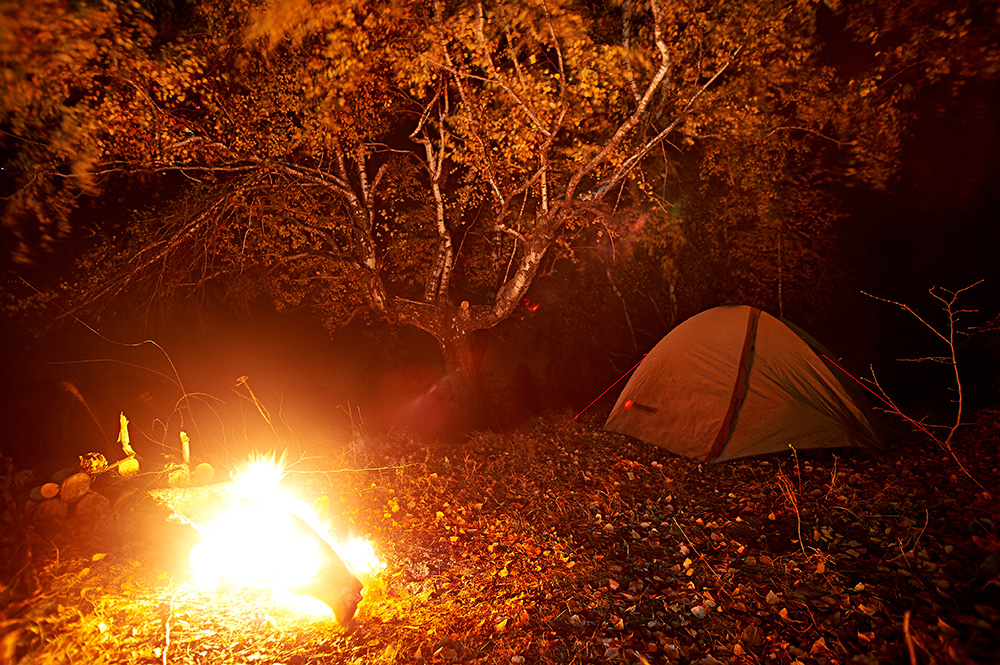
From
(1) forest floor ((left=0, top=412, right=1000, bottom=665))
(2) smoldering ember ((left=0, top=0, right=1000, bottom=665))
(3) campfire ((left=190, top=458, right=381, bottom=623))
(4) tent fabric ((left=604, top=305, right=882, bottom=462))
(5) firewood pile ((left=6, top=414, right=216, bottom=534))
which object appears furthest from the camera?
(4) tent fabric ((left=604, top=305, right=882, bottom=462))

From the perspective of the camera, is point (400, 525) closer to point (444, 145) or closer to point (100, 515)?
point (100, 515)

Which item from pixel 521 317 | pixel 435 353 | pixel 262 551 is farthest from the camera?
pixel 435 353

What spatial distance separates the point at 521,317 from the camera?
13.4m

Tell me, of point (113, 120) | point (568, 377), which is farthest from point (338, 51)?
point (568, 377)

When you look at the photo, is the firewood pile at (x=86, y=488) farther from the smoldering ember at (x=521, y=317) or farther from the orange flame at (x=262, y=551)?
the orange flame at (x=262, y=551)

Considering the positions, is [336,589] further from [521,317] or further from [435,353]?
[435,353]

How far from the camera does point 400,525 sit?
5258 millimetres

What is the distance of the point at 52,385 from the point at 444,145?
12308mm

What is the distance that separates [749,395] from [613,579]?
3.56 m

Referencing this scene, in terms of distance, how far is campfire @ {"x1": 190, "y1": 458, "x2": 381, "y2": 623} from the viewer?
3.83 m

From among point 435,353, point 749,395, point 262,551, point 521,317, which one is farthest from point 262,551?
point 435,353

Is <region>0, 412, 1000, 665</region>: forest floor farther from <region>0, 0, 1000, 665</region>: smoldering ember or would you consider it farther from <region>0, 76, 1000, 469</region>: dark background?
<region>0, 76, 1000, 469</region>: dark background

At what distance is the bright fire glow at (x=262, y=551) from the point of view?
403 centimetres

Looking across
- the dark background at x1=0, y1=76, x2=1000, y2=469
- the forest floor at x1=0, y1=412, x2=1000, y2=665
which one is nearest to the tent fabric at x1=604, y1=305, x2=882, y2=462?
the forest floor at x1=0, y1=412, x2=1000, y2=665
